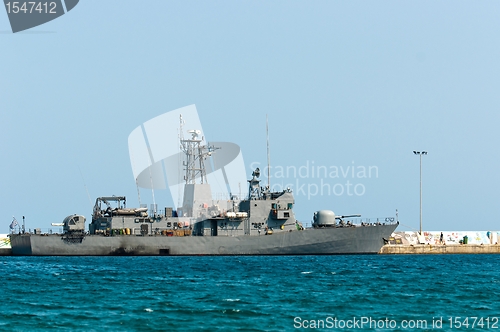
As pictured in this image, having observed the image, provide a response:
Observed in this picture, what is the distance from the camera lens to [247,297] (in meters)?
30.8

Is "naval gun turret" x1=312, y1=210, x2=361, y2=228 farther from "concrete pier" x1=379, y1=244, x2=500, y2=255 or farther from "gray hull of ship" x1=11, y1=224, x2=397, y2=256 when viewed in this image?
"concrete pier" x1=379, y1=244, x2=500, y2=255

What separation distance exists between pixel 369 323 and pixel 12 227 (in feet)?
155

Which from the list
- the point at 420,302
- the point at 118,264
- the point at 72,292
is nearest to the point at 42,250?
the point at 118,264

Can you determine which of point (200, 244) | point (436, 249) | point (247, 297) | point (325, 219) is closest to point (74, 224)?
point (200, 244)

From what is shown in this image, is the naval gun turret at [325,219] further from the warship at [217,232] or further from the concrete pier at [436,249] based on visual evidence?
Answer: the concrete pier at [436,249]

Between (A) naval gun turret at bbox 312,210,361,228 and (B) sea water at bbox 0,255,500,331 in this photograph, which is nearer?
(B) sea water at bbox 0,255,500,331

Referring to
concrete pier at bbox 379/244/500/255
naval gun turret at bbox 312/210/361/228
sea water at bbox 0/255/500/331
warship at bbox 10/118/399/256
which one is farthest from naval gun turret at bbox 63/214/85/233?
concrete pier at bbox 379/244/500/255

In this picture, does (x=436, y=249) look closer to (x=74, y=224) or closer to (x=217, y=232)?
(x=217, y=232)

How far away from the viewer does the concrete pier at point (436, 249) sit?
225 feet

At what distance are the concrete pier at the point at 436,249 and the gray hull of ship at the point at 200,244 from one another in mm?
11134

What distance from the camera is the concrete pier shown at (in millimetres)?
68688

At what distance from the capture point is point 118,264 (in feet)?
164

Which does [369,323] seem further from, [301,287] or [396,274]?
[396,274]

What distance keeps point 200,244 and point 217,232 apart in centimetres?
170
